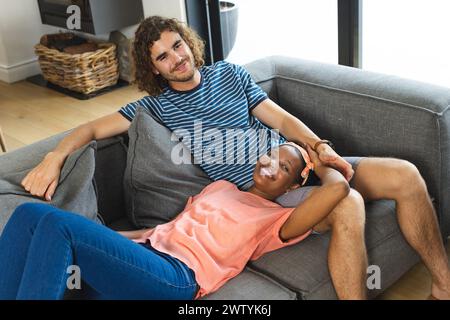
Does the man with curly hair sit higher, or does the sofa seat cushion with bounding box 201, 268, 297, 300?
the man with curly hair

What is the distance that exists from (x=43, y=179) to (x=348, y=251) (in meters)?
0.88

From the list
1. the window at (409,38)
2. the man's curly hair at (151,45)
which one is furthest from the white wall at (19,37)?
the man's curly hair at (151,45)

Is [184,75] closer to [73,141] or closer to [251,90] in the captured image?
[251,90]

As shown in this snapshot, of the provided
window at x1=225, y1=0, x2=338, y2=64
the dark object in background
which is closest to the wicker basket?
the dark object in background

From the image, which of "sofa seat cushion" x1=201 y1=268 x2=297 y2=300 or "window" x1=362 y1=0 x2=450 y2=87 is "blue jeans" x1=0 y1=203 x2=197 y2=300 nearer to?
"sofa seat cushion" x1=201 y1=268 x2=297 y2=300

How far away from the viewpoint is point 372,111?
2031mm

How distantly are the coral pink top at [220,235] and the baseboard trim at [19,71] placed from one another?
3.08 meters

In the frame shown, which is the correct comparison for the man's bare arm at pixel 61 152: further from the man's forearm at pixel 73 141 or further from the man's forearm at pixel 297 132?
the man's forearm at pixel 297 132

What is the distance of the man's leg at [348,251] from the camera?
1.61 meters

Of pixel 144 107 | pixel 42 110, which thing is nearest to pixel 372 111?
pixel 144 107

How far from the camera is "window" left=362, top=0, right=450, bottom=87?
2672mm

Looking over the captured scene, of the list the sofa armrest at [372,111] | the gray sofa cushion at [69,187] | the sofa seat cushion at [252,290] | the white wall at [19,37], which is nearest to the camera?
the sofa seat cushion at [252,290]

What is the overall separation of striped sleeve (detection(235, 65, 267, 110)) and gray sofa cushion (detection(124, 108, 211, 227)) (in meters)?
0.35

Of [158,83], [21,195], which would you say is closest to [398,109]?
[158,83]
